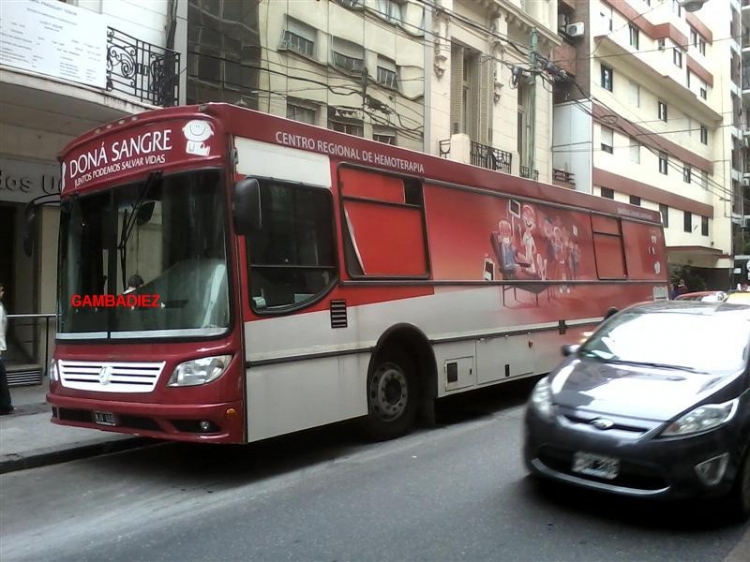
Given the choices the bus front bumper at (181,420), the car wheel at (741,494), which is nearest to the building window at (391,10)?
the bus front bumper at (181,420)

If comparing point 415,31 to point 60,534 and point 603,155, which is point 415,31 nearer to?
point 603,155

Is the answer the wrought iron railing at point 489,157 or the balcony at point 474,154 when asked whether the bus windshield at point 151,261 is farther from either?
the wrought iron railing at point 489,157

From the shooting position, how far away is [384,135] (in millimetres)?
17750

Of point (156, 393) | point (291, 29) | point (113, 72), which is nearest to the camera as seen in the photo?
point (156, 393)

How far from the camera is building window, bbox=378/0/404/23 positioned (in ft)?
58.4

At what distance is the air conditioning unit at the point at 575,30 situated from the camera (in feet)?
91.6

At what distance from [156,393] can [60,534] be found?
1216 mm

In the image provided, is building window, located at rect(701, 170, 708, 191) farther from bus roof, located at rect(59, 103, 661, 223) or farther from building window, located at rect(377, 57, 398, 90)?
bus roof, located at rect(59, 103, 661, 223)

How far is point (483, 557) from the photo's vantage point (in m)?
4.02

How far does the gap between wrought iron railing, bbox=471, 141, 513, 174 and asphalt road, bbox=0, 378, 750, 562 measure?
14.9m

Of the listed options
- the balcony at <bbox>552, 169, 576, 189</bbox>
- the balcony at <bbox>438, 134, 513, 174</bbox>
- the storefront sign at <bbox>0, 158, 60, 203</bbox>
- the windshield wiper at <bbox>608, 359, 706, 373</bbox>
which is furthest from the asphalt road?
the balcony at <bbox>552, 169, 576, 189</bbox>

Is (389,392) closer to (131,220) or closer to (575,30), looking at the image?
(131,220)

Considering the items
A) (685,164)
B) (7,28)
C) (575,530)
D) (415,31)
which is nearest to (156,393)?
(575,530)

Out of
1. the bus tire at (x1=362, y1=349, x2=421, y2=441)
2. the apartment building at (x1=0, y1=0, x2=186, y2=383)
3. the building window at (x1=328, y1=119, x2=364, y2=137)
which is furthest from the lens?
the building window at (x1=328, y1=119, x2=364, y2=137)
